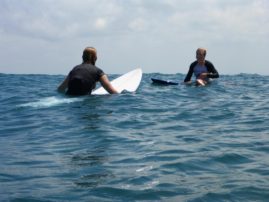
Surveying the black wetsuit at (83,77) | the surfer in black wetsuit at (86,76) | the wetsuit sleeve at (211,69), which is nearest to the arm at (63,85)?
the surfer in black wetsuit at (86,76)

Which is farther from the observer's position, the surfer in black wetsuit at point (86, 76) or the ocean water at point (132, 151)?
the surfer in black wetsuit at point (86, 76)

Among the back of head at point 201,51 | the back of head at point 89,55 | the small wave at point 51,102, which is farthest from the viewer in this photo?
the back of head at point 201,51

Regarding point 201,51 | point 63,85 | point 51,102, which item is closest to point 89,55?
point 63,85

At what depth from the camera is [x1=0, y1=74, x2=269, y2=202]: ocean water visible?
4367 millimetres

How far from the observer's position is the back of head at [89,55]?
35.5 feet

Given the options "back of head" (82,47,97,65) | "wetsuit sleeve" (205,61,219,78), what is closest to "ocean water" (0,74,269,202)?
"back of head" (82,47,97,65)

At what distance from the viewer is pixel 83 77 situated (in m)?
10.6

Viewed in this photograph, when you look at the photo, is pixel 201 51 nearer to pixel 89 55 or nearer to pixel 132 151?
pixel 89 55

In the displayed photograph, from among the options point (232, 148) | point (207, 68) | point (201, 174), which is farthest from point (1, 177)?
point (207, 68)

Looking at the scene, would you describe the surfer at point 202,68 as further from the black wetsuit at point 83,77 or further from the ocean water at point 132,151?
the black wetsuit at point 83,77

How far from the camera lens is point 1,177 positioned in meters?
4.96

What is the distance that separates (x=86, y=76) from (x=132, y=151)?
492cm

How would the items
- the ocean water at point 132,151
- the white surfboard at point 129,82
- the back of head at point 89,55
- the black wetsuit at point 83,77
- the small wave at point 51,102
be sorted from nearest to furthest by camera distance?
the ocean water at point 132,151 < the small wave at point 51,102 < the black wetsuit at point 83,77 < the back of head at point 89,55 < the white surfboard at point 129,82

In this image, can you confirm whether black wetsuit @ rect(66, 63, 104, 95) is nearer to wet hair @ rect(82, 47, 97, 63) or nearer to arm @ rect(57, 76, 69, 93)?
wet hair @ rect(82, 47, 97, 63)
